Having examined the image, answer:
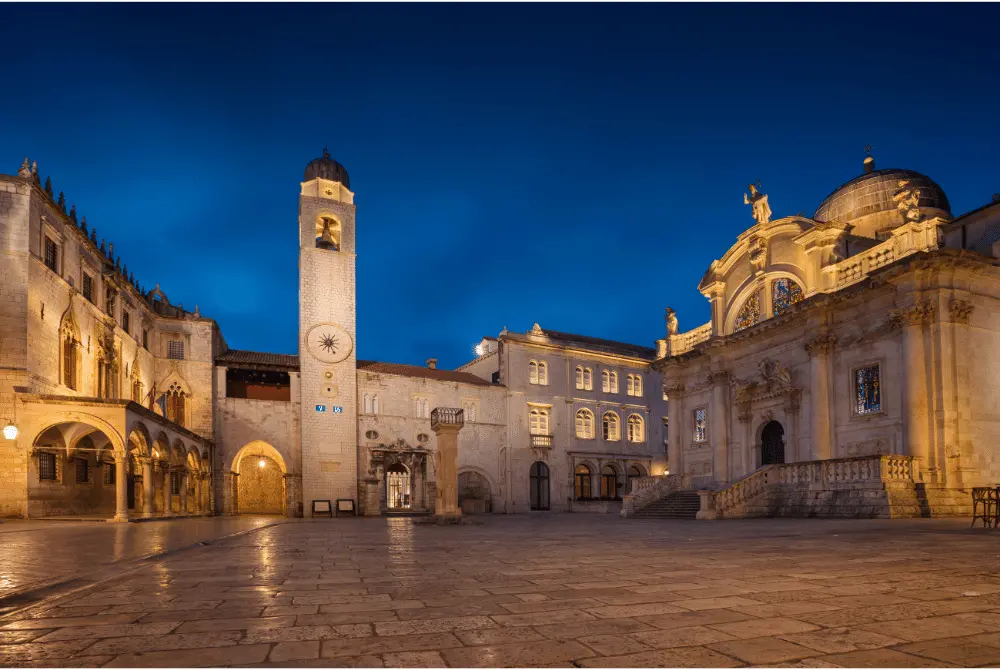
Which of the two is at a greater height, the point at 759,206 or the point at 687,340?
the point at 759,206

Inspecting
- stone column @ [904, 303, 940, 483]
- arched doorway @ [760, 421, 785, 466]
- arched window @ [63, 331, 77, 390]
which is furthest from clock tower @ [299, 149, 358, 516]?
stone column @ [904, 303, 940, 483]

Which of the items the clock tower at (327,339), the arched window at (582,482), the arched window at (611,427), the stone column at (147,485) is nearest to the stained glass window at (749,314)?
the arched window at (611,427)

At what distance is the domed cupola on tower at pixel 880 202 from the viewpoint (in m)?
30.1

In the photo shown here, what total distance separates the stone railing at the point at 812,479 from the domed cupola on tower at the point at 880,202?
11.5m

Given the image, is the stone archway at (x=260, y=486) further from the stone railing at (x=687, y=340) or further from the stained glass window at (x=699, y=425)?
the stained glass window at (x=699, y=425)

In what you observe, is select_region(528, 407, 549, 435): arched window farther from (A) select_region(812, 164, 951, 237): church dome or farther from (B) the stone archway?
(A) select_region(812, 164, 951, 237): church dome

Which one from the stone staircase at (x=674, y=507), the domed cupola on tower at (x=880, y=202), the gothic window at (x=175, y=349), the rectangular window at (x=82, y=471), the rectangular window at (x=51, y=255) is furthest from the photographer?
the gothic window at (x=175, y=349)

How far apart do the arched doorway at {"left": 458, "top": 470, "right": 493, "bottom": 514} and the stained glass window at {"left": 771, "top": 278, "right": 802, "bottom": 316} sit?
70.4ft

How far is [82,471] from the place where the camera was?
27938 mm

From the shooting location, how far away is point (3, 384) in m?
22.8

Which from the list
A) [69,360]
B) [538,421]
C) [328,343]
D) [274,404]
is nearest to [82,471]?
[69,360]

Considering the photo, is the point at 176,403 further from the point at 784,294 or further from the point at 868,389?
the point at 868,389

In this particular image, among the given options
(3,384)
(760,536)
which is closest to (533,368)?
(3,384)

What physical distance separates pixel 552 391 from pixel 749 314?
17.4 meters
